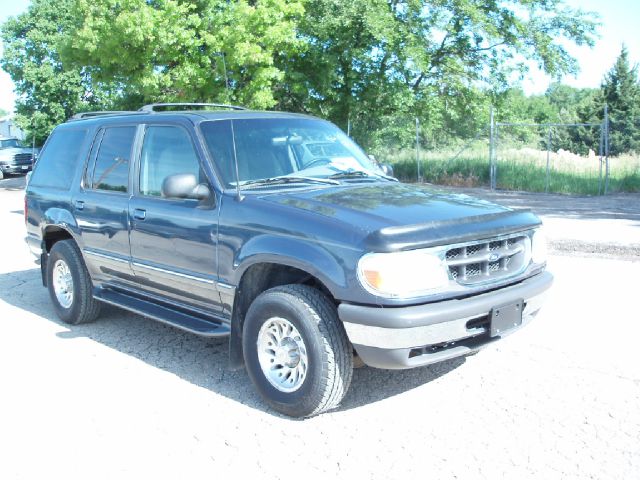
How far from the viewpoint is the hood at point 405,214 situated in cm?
367

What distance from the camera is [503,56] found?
24.1m

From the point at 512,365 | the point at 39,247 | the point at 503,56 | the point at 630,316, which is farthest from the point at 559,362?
the point at 503,56

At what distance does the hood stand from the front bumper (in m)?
0.35

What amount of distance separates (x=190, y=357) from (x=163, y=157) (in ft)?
5.09

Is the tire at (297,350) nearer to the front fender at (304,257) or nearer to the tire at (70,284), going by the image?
the front fender at (304,257)

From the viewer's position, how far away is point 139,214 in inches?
199

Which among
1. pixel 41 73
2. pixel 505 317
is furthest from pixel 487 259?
pixel 41 73

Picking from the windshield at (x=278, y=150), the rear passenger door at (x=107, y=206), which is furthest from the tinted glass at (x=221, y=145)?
the rear passenger door at (x=107, y=206)

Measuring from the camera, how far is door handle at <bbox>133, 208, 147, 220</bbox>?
16.4 ft

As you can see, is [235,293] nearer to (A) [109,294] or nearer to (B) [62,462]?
(B) [62,462]

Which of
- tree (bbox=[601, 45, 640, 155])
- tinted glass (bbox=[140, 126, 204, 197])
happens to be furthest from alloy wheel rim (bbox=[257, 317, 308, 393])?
tree (bbox=[601, 45, 640, 155])

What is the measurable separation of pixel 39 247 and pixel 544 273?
4.70m

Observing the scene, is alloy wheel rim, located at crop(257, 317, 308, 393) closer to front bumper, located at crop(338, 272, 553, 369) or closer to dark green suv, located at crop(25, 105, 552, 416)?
dark green suv, located at crop(25, 105, 552, 416)

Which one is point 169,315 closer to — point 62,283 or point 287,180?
point 287,180
